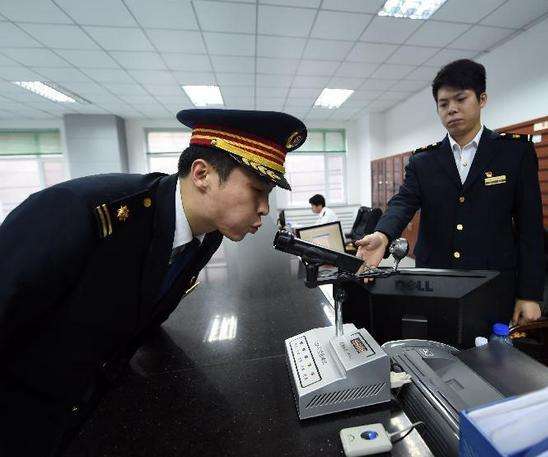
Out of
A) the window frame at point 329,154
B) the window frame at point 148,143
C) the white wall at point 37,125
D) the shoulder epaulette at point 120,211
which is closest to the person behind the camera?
the shoulder epaulette at point 120,211

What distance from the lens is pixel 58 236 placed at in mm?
579

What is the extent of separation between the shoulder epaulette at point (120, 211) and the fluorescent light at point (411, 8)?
303 cm

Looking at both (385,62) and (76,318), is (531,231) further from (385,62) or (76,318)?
(385,62)

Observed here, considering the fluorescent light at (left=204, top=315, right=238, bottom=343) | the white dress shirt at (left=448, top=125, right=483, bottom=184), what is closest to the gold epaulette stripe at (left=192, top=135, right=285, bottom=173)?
the fluorescent light at (left=204, top=315, right=238, bottom=343)

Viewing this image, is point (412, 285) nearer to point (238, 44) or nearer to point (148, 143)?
point (238, 44)

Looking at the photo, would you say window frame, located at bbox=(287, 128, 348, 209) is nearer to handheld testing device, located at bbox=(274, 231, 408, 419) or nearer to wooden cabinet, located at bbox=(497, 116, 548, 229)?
wooden cabinet, located at bbox=(497, 116, 548, 229)

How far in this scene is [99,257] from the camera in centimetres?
67

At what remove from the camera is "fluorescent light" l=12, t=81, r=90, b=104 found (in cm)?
450

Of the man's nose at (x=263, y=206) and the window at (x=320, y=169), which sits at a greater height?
the window at (x=320, y=169)

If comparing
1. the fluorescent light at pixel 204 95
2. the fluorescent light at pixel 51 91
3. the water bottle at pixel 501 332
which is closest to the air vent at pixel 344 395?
the water bottle at pixel 501 332

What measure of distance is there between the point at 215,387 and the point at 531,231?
51.4 inches

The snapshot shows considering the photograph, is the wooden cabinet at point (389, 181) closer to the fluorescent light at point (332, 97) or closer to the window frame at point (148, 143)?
the fluorescent light at point (332, 97)

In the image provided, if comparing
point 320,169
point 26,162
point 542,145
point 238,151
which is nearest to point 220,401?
point 238,151

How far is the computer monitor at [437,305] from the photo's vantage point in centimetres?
81
